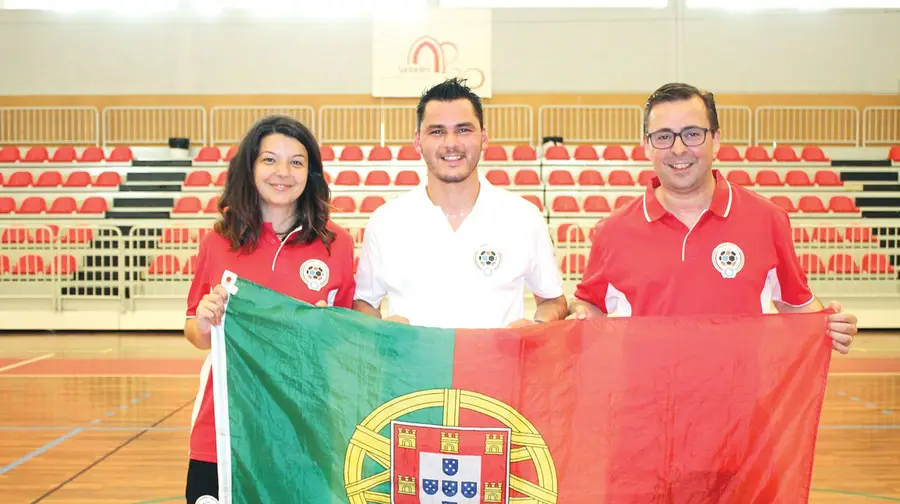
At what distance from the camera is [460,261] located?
288 centimetres

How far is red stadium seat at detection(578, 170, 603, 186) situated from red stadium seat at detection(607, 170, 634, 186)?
0.18 m

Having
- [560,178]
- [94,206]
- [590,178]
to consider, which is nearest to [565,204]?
[560,178]

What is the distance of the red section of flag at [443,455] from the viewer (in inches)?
98.0

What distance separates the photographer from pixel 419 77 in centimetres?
1560

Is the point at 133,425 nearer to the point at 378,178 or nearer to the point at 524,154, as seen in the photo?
the point at 378,178

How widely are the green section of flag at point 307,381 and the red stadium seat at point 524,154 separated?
12.6m

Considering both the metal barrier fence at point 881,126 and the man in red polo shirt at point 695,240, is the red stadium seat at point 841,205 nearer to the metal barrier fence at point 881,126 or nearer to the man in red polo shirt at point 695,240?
the metal barrier fence at point 881,126

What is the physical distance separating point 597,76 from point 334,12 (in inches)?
206

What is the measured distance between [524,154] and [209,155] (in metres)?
5.81

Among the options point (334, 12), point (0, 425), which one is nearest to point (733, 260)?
point (0, 425)

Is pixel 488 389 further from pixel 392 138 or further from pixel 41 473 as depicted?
pixel 392 138

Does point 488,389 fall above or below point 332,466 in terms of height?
above

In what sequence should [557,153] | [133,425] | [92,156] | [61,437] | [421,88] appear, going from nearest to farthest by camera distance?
[61,437] → [133,425] → [557,153] → [92,156] → [421,88]

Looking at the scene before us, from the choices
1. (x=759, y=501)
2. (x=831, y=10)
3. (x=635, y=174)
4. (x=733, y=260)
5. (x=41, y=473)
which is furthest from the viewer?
(x=831, y=10)
